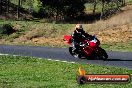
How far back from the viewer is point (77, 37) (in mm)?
24000

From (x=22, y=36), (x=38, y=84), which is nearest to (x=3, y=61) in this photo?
(x=38, y=84)

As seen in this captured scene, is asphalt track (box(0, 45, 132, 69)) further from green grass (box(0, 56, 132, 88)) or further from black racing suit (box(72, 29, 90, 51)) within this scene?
green grass (box(0, 56, 132, 88))

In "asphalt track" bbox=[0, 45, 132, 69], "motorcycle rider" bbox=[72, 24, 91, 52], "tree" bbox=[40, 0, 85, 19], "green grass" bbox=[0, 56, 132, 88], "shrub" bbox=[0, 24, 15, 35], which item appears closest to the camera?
"green grass" bbox=[0, 56, 132, 88]

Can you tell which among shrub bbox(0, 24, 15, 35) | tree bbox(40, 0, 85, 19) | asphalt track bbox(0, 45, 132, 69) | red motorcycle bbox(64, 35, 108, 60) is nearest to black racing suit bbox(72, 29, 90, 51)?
red motorcycle bbox(64, 35, 108, 60)

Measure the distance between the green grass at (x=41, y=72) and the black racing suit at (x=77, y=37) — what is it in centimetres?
297

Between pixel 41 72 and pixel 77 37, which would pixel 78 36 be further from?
pixel 41 72

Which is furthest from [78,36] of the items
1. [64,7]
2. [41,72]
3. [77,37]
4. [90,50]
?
[64,7]

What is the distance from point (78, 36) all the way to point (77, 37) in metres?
0.14

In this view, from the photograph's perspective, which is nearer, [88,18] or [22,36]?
[22,36]

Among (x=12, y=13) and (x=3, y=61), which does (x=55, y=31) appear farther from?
(x=12, y=13)

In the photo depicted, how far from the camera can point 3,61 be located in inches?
853

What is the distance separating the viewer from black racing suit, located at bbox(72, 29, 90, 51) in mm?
23734

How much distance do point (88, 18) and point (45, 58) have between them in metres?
66.0

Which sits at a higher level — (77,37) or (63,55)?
(77,37)
